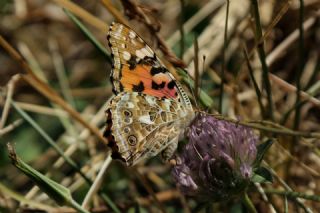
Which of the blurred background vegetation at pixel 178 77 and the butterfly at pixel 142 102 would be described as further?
the blurred background vegetation at pixel 178 77

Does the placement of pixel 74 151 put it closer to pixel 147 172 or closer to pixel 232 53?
pixel 147 172

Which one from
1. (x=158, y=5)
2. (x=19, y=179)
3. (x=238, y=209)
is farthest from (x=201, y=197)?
(x=158, y=5)

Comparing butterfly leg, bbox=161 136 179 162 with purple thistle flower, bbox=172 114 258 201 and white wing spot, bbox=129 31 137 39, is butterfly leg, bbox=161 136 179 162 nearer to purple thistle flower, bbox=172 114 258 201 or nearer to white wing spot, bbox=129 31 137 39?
purple thistle flower, bbox=172 114 258 201

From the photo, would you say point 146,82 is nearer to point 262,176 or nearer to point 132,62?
point 132,62

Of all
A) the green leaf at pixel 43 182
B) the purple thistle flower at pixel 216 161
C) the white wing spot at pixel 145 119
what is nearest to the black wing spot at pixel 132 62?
the white wing spot at pixel 145 119

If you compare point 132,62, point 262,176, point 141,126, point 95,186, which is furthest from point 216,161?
point 95,186

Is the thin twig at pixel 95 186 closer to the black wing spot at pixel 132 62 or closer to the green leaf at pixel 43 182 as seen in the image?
the green leaf at pixel 43 182

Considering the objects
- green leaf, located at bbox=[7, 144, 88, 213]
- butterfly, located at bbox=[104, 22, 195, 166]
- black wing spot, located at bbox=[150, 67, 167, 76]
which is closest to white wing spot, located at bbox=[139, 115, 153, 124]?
butterfly, located at bbox=[104, 22, 195, 166]
